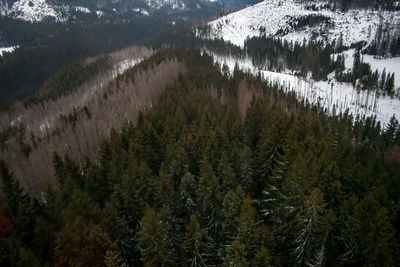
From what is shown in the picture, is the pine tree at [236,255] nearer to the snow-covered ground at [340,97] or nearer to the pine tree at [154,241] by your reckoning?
the pine tree at [154,241]

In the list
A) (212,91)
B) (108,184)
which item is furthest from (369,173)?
(212,91)

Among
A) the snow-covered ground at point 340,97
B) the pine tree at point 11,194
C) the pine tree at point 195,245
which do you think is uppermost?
the pine tree at point 11,194

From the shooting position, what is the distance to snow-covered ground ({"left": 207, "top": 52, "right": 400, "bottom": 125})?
10712 cm

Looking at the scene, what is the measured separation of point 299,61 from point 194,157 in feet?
491

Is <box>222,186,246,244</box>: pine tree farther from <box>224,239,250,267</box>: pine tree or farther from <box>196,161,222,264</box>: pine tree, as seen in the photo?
<box>224,239,250,267</box>: pine tree

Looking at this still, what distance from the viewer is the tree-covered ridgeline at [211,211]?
19.6 m

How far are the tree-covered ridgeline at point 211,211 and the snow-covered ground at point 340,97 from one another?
260 ft

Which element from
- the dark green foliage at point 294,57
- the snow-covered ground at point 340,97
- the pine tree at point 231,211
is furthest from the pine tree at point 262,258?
the dark green foliage at point 294,57

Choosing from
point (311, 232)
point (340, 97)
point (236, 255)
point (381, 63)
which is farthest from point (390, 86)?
point (236, 255)

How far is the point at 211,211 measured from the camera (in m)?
26.8

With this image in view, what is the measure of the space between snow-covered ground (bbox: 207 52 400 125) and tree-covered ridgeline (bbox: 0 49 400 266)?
79290mm

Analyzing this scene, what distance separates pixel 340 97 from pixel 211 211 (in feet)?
403

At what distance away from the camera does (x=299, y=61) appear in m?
158

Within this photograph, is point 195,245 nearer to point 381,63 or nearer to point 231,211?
point 231,211
